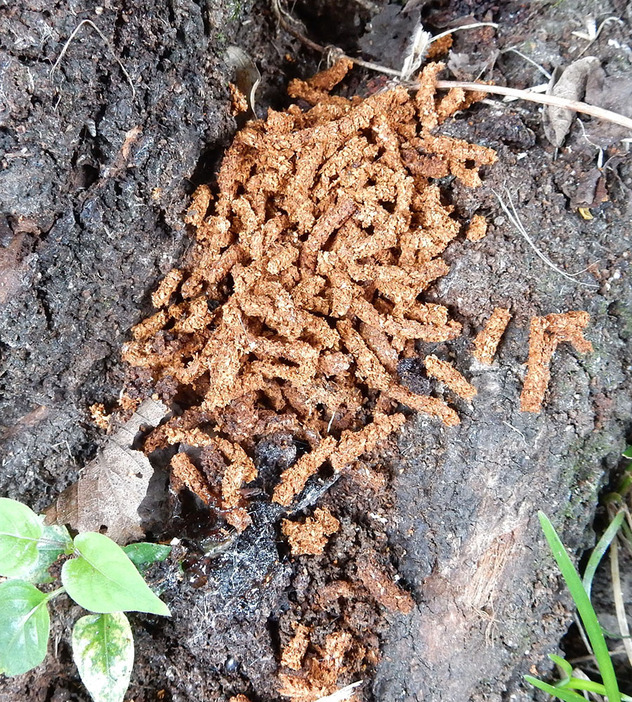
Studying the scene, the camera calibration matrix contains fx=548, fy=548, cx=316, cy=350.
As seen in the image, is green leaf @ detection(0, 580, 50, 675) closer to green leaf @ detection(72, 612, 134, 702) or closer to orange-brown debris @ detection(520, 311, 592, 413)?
green leaf @ detection(72, 612, 134, 702)

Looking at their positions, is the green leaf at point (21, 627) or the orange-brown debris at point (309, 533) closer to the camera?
the green leaf at point (21, 627)

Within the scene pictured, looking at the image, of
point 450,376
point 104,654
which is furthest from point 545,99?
point 104,654

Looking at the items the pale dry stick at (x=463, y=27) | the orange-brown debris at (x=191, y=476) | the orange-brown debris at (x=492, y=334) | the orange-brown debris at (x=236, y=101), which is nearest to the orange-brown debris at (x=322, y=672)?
the orange-brown debris at (x=191, y=476)

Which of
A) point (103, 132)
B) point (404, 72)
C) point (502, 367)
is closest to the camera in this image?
point (103, 132)

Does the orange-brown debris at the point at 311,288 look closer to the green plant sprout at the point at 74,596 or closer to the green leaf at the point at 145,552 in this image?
the green leaf at the point at 145,552

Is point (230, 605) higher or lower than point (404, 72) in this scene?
lower

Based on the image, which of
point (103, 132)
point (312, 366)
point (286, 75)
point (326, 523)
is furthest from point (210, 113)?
point (326, 523)

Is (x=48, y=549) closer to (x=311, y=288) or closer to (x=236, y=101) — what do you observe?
(x=311, y=288)

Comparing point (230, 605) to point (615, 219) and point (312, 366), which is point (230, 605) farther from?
point (615, 219)
